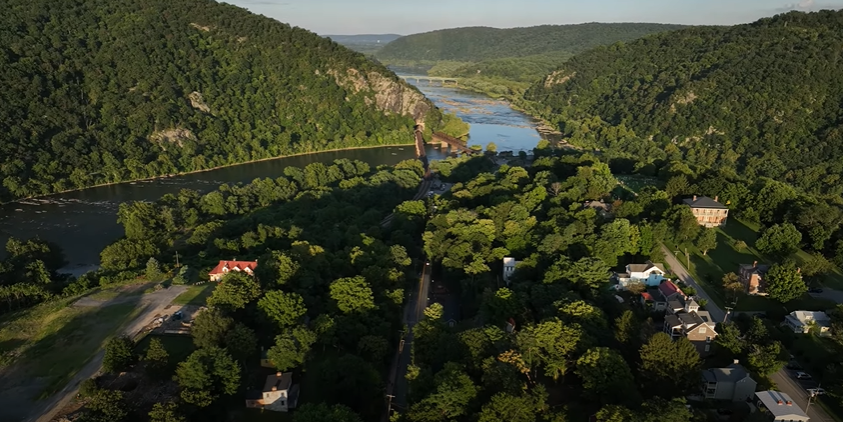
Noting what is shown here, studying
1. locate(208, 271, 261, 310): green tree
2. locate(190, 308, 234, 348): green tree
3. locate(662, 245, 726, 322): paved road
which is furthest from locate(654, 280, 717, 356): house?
locate(208, 271, 261, 310): green tree

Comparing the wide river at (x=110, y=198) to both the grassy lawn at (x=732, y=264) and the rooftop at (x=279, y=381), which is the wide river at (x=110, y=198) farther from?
the grassy lawn at (x=732, y=264)

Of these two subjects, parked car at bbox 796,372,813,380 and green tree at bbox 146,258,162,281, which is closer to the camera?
parked car at bbox 796,372,813,380

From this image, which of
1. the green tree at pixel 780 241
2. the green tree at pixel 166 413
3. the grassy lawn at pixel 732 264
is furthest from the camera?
the green tree at pixel 780 241

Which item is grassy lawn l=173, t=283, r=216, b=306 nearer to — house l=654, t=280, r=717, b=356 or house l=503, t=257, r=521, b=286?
house l=503, t=257, r=521, b=286

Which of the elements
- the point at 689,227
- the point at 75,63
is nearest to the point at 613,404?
the point at 689,227

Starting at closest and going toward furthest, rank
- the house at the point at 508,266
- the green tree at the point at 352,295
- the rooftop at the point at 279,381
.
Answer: the rooftop at the point at 279,381, the green tree at the point at 352,295, the house at the point at 508,266

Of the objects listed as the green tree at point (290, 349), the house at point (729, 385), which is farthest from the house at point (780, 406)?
the green tree at point (290, 349)

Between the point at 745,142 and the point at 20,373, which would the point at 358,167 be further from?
the point at 745,142
